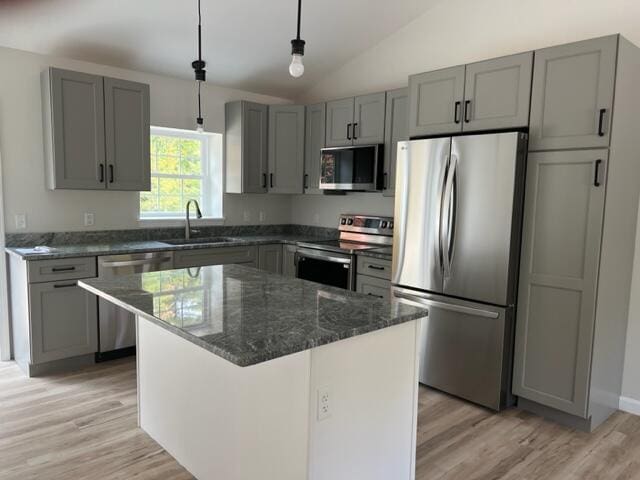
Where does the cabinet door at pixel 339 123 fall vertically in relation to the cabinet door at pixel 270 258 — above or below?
above

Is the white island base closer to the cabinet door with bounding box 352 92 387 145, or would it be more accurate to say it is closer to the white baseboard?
the white baseboard

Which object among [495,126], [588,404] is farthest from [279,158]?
[588,404]

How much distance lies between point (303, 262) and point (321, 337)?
2.88 m

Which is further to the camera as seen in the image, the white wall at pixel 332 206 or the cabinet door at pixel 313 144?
the cabinet door at pixel 313 144

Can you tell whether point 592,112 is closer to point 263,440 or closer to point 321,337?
point 321,337

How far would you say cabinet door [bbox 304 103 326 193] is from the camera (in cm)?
464

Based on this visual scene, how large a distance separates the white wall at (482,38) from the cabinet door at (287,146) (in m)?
0.47

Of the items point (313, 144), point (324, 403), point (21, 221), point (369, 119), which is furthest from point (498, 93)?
point (21, 221)

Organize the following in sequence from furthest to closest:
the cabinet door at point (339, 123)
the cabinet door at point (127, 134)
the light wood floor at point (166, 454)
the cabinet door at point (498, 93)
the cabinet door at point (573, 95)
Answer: the cabinet door at point (339, 123) → the cabinet door at point (127, 134) → the cabinet door at point (498, 93) → the cabinet door at point (573, 95) → the light wood floor at point (166, 454)

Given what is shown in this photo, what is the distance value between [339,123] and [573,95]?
219cm

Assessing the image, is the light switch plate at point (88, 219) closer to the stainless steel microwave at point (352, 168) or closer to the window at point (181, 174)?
the window at point (181, 174)

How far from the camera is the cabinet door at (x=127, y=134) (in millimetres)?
3738

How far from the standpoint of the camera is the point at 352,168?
423 cm

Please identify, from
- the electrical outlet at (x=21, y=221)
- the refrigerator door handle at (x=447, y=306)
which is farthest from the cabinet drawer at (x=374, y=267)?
the electrical outlet at (x=21, y=221)
